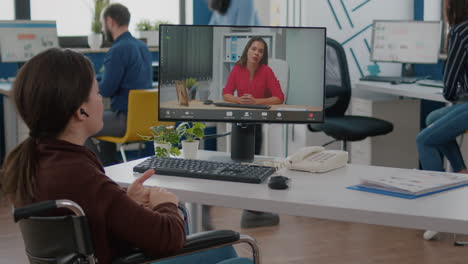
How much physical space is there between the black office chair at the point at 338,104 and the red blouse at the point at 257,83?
6.87ft

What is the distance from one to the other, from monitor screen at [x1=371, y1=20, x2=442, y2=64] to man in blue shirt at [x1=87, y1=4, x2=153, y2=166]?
1.73 metres

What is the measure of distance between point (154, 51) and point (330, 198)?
4.55 m

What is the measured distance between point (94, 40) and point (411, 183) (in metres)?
4.35

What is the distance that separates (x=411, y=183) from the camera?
213cm

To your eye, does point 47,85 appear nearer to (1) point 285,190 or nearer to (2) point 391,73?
(1) point 285,190

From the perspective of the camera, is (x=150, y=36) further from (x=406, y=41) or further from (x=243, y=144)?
(x=243, y=144)

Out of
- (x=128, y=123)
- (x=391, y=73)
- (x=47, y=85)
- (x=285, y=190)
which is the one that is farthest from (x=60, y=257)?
(x=391, y=73)

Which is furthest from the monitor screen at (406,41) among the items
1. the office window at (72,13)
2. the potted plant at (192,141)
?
the potted plant at (192,141)

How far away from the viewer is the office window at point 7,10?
6.00 meters

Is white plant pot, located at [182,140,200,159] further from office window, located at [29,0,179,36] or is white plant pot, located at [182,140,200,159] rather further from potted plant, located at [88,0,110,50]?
office window, located at [29,0,179,36]

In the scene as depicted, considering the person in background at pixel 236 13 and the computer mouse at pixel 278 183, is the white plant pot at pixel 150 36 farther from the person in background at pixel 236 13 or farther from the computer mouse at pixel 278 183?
the computer mouse at pixel 278 183

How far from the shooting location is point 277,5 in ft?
18.0

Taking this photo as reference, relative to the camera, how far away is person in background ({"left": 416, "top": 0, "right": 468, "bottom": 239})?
3914 millimetres

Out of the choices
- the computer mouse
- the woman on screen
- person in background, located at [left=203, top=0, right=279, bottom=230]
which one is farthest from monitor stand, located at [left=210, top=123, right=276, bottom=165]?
person in background, located at [left=203, top=0, right=279, bottom=230]
